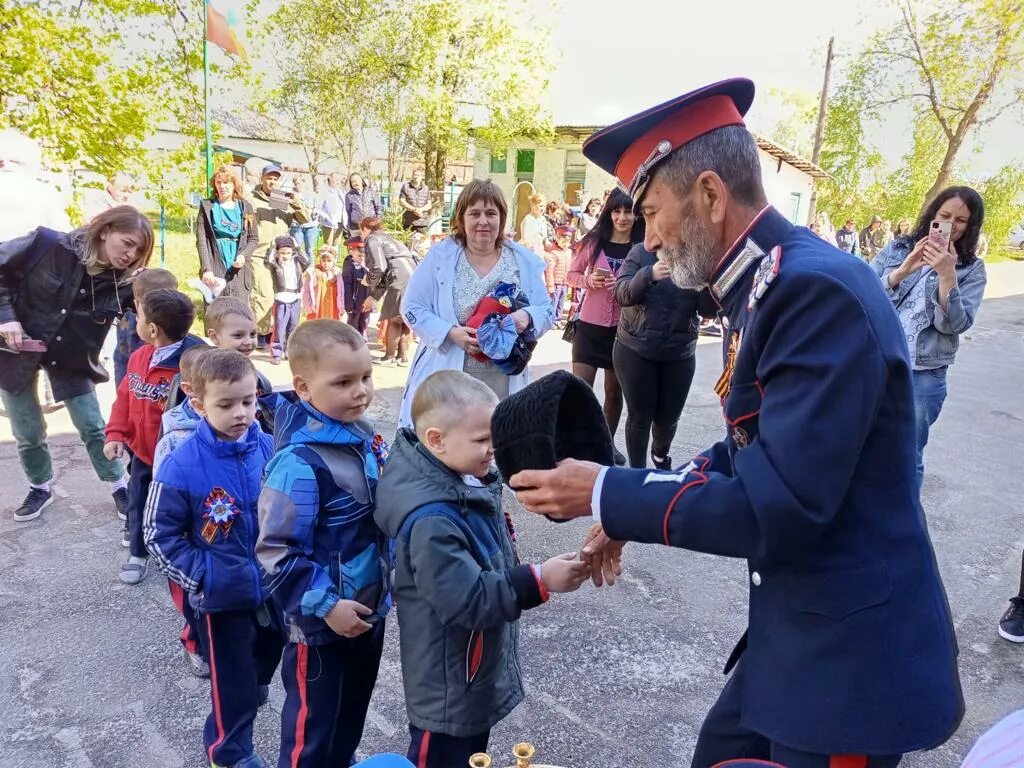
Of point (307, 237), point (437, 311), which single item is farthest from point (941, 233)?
point (307, 237)

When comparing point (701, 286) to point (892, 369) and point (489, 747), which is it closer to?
point (892, 369)

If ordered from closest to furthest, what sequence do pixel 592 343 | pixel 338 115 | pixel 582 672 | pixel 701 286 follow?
pixel 701 286 < pixel 582 672 < pixel 592 343 < pixel 338 115

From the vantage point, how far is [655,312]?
13.9 ft

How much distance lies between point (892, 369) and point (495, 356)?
237cm

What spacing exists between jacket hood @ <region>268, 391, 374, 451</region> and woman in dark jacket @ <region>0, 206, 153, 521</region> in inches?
83.2

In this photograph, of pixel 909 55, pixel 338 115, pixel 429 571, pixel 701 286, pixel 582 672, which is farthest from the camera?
pixel 338 115

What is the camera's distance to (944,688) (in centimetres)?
140

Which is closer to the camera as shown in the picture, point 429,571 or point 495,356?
point 429,571

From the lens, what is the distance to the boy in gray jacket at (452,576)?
5.69 ft

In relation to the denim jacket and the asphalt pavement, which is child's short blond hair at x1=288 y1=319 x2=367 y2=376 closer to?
the asphalt pavement

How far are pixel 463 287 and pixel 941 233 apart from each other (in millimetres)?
2540

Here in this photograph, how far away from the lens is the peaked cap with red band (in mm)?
1469

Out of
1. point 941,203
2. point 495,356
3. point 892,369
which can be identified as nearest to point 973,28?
point 941,203

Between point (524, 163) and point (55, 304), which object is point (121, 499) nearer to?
point (55, 304)
